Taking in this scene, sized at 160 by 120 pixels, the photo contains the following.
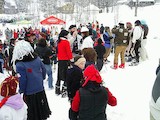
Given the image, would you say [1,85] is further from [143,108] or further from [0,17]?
[0,17]

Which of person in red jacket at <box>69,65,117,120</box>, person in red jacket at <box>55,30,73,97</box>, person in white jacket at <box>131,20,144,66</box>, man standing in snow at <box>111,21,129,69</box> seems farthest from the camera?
person in white jacket at <box>131,20,144,66</box>

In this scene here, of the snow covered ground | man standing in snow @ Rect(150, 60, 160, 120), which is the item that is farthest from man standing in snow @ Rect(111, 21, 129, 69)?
man standing in snow @ Rect(150, 60, 160, 120)

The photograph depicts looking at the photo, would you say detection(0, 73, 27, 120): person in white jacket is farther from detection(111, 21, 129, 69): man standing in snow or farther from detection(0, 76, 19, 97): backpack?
detection(111, 21, 129, 69): man standing in snow

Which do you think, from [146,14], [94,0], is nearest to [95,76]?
[146,14]

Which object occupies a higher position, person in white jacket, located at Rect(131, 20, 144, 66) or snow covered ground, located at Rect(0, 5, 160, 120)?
person in white jacket, located at Rect(131, 20, 144, 66)

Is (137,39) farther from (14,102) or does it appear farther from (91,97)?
(14,102)

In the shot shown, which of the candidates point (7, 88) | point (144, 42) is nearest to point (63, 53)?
point (7, 88)

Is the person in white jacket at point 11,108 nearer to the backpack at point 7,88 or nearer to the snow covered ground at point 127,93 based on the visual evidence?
the backpack at point 7,88

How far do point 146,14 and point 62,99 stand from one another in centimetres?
3030

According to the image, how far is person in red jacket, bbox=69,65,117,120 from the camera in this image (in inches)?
128

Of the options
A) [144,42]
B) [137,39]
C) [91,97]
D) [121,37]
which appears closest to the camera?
[91,97]

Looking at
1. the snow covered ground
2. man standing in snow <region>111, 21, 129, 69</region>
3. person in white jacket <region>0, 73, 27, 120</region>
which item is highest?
man standing in snow <region>111, 21, 129, 69</region>

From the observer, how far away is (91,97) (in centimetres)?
325

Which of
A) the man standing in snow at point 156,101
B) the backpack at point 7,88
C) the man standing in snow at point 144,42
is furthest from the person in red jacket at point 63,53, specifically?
the man standing in snow at point 144,42
